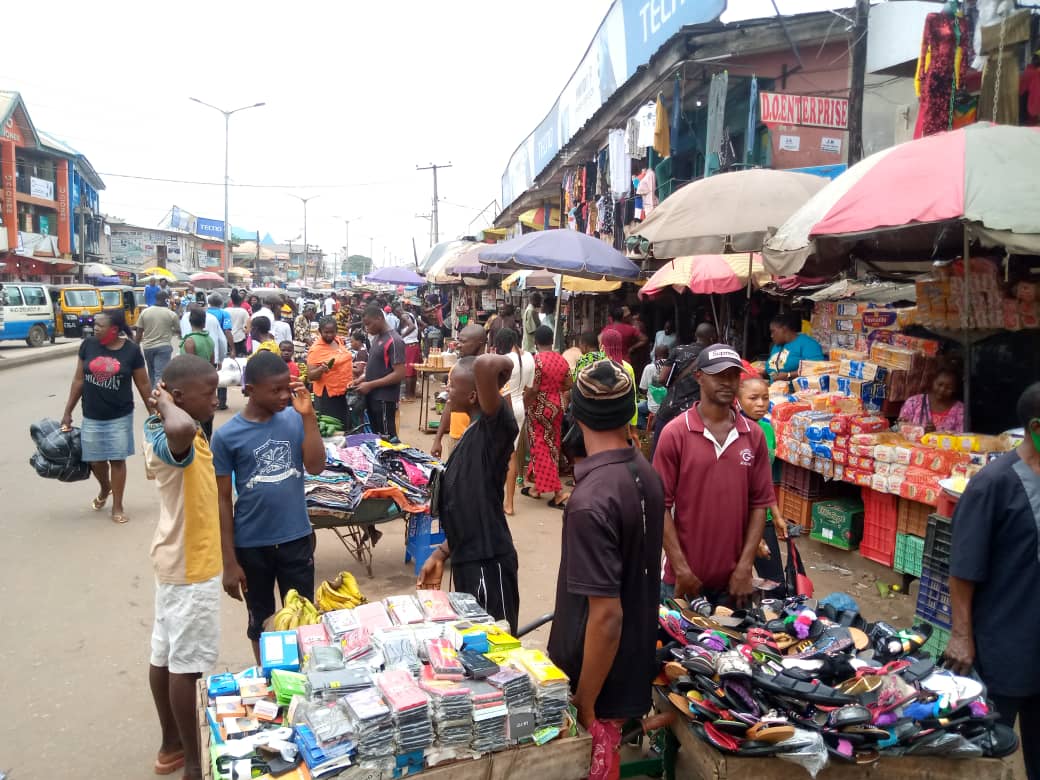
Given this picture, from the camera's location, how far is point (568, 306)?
695 inches

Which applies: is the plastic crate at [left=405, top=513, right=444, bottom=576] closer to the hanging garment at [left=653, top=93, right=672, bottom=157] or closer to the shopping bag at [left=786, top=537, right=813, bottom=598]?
the shopping bag at [left=786, top=537, right=813, bottom=598]

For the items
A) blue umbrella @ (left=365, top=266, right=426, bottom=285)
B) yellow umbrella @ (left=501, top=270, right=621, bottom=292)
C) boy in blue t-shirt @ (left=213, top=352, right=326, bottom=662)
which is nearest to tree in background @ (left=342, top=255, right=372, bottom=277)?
blue umbrella @ (left=365, top=266, right=426, bottom=285)

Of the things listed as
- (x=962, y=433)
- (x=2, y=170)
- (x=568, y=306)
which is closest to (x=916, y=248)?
(x=962, y=433)

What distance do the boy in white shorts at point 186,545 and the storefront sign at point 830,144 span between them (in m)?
8.56

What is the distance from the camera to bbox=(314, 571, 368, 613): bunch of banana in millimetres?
3364

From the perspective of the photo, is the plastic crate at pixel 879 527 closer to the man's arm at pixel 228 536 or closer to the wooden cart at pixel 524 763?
the wooden cart at pixel 524 763

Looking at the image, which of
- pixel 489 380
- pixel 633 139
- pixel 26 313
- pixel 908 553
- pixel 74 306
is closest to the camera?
pixel 489 380

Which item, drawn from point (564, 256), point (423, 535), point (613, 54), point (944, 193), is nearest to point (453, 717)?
point (423, 535)

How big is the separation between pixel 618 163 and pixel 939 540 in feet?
29.9

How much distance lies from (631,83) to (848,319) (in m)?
4.62

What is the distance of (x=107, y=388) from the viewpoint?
693 centimetres

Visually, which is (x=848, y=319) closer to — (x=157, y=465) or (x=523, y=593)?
(x=523, y=593)

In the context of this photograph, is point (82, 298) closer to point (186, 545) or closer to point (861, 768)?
point (186, 545)

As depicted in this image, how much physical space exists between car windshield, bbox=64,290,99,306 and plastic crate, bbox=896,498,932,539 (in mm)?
27623
